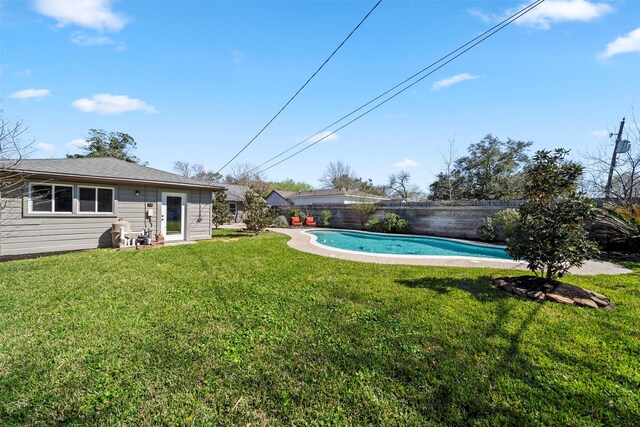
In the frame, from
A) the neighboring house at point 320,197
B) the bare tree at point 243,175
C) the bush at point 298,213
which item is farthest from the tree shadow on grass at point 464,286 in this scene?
the bare tree at point 243,175

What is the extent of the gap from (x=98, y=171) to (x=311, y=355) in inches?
419

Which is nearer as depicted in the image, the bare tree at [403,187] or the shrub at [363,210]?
the shrub at [363,210]

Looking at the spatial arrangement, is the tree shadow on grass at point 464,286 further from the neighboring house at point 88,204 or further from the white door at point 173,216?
the white door at point 173,216

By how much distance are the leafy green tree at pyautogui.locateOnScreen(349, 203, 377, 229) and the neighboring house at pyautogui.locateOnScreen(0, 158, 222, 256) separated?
979 cm

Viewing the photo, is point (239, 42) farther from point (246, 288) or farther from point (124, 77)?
point (246, 288)

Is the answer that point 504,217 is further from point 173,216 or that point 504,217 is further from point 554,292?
point 173,216

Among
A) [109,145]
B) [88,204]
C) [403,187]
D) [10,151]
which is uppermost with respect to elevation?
[109,145]

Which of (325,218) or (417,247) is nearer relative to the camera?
(417,247)

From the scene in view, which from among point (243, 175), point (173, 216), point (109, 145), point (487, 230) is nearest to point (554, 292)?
point (487, 230)

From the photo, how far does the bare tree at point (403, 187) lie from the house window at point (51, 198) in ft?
108

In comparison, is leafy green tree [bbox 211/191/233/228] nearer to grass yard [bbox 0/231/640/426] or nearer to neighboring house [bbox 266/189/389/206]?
neighboring house [bbox 266/189/389/206]

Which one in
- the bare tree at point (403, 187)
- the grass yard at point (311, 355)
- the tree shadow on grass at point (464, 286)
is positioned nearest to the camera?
the grass yard at point (311, 355)

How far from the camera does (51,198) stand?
8766 millimetres

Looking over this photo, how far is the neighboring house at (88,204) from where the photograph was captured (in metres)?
8.25
